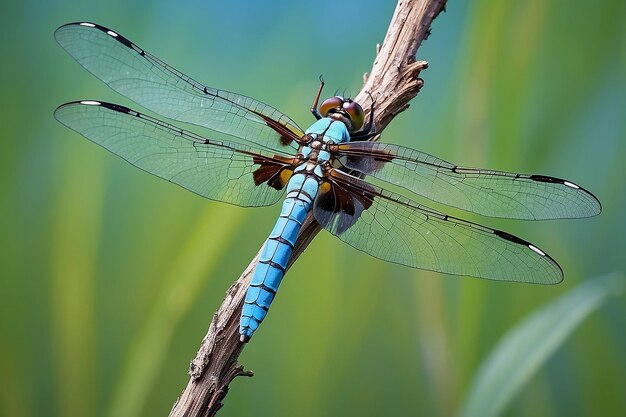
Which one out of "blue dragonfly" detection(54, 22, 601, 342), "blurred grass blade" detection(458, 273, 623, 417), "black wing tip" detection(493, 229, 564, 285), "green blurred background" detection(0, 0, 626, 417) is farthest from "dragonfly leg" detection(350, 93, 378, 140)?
"blurred grass blade" detection(458, 273, 623, 417)

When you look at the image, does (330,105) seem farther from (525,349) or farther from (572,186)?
(525,349)

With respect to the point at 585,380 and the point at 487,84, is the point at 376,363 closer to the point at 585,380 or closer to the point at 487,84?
the point at 585,380

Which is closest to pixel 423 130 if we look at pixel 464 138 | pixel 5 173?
pixel 464 138

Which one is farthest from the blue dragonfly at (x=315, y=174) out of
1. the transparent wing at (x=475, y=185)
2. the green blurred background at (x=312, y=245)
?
the green blurred background at (x=312, y=245)

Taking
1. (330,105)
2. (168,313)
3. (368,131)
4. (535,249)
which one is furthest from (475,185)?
(168,313)

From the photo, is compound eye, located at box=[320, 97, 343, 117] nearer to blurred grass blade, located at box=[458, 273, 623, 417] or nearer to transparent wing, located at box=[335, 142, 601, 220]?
transparent wing, located at box=[335, 142, 601, 220]

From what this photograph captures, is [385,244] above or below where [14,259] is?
above
